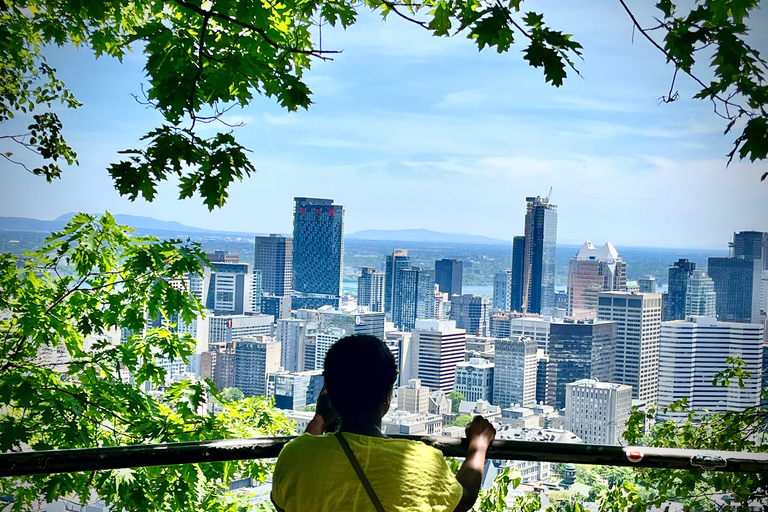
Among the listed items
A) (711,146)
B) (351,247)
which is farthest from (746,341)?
(711,146)

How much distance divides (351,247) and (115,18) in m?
76.7

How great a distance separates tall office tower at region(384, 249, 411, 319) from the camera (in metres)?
72.2

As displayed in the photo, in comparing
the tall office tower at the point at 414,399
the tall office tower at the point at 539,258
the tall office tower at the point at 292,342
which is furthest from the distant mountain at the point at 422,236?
the tall office tower at the point at 414,399

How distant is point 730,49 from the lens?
169 cm

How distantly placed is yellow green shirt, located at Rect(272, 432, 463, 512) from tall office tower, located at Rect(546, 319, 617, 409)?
53.3 m

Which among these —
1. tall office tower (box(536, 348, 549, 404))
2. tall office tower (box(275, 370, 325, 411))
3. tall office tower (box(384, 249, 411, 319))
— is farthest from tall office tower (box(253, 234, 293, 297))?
tall office tower (box(536, 348, 549, 404))

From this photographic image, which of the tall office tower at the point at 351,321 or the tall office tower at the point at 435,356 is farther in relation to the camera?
the tall office tower at the point at 351,321

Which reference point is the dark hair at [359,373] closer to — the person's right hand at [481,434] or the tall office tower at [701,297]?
the person's right hand at [481,434]

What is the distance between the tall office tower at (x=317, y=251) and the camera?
2790 inches

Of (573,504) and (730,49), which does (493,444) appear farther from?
(573,504)

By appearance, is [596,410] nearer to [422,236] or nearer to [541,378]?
[541,378]

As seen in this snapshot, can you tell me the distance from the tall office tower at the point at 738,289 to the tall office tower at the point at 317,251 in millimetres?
34373

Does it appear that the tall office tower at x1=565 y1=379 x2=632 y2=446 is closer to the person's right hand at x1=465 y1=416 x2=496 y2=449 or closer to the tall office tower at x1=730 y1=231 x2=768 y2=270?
the tall office tower at x1=730 y1=231 x2=768 y2=270

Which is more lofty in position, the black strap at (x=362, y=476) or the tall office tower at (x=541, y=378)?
the black strap at (x=362, y=476)
